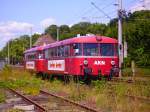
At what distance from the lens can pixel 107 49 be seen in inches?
941

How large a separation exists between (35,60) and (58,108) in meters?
22.8

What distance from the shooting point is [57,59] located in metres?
27.4

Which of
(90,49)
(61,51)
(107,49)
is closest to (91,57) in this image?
(90,49)

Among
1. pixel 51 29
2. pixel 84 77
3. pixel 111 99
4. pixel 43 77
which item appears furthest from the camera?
pixel 51 29

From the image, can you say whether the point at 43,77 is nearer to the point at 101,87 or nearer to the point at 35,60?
the point at 35,60

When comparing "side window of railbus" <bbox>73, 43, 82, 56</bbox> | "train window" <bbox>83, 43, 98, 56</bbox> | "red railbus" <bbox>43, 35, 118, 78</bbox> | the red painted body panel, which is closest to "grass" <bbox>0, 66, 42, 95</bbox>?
the red painted body panel

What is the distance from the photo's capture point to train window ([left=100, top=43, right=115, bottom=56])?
2369 centimetres

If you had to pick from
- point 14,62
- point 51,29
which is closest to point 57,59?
point 14,62

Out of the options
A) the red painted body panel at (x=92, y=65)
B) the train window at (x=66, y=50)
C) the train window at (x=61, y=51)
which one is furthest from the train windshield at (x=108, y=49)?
the train window at (x=61, y=51)

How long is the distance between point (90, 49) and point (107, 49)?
971 millimetres

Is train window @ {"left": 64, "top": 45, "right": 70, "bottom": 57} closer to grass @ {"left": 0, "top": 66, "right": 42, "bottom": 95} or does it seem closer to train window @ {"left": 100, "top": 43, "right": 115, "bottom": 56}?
train window @ {"left": 100, "top": 43, "right": 115, "bottom": 56}

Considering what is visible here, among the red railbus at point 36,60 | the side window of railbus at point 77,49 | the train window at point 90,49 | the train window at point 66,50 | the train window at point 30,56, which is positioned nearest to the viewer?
the side window of railbus at point 77,49

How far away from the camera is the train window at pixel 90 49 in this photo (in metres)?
23.4

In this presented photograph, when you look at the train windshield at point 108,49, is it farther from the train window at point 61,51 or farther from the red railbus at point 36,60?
the red railbus at point 36,60
